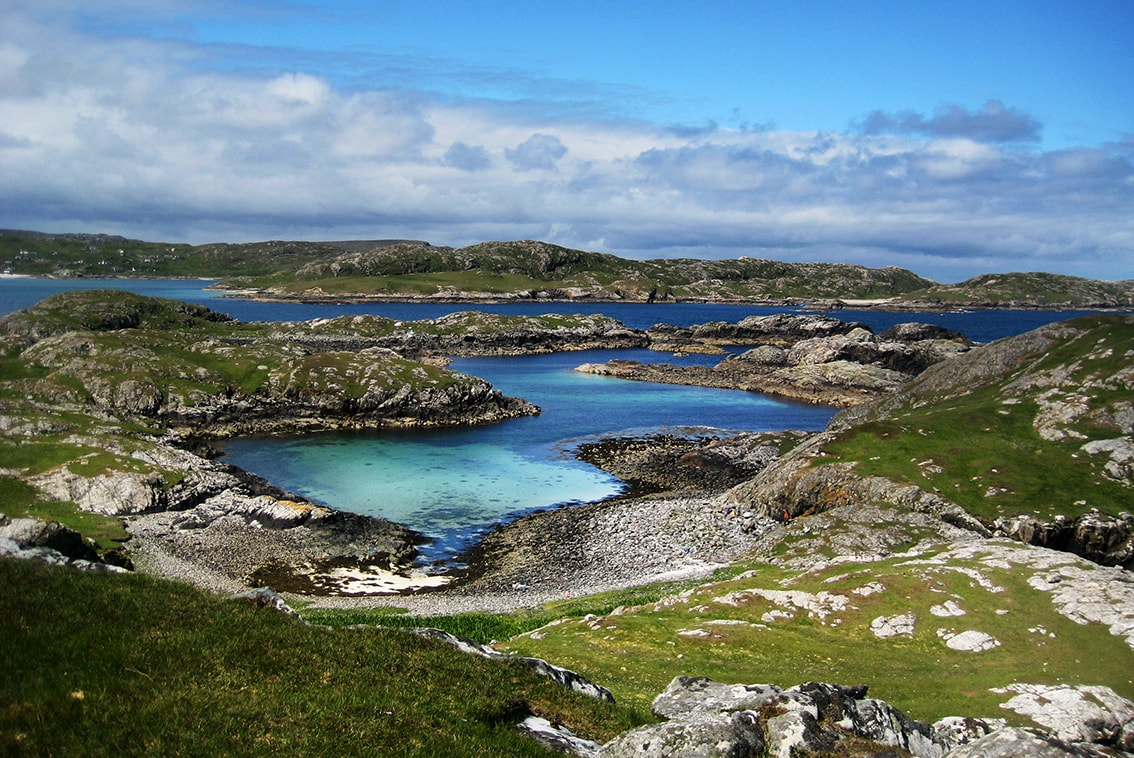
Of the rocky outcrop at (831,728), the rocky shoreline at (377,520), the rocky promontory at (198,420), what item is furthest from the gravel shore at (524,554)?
the rocky outcrop at (831,728)

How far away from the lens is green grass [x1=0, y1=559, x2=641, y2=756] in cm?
1298

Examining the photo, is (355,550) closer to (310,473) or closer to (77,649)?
(310,473)

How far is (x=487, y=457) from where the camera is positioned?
291 feet

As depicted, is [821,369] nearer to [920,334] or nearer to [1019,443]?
[920,334]

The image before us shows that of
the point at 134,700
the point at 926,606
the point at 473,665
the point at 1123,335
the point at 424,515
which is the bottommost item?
the point at 424,515

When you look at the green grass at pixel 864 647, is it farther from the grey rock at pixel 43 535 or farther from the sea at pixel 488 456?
the sea at pixel 488 456

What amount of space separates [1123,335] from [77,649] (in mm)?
77037

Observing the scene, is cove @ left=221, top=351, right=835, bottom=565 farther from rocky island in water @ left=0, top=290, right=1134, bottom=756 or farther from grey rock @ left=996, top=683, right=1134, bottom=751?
grey rock @ left=996, top=683, right=1134, bottom=751

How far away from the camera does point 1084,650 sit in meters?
27.8

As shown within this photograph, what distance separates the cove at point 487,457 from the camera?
68312mm

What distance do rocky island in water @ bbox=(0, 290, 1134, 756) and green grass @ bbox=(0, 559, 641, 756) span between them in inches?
97.5

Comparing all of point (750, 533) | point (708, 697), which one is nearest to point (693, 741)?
point (708, 697)

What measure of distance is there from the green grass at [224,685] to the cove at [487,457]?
3867 cm

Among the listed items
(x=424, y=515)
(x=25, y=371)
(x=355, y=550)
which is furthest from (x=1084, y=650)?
(x=25, y=371)
